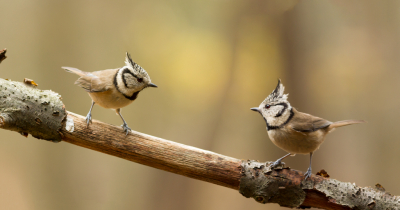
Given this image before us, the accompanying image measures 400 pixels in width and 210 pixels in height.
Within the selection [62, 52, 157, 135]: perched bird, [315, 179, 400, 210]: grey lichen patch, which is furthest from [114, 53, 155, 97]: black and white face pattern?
[315, 179, 400, 210]: grey lichen patch

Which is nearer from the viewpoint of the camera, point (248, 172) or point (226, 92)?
point (248, 172)

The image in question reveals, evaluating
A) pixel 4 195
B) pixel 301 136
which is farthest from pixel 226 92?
pixel 4 195

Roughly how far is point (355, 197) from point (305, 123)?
543 millimetres

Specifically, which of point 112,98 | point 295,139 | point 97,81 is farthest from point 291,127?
point 97,81

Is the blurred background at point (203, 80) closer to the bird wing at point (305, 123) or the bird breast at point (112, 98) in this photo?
the bird wing at point (305, 123)

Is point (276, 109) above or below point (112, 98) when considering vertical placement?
above

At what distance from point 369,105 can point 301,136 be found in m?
1.39

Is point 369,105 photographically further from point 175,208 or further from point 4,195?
point 4,195

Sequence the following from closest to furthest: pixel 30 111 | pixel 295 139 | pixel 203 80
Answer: pixel 30 111, pixel 295 139, pixel 203 80

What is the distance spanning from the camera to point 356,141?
2.75 m

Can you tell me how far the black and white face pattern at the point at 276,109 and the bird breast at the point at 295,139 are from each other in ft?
0.29

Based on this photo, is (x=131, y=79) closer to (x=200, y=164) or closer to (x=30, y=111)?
(x=30, y=111)

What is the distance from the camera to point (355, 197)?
1656mm

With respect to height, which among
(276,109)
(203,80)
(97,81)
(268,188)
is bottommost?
(268,188)
